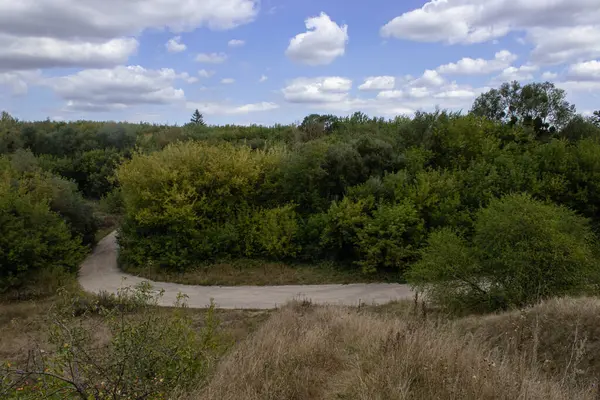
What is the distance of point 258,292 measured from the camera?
62.6ft

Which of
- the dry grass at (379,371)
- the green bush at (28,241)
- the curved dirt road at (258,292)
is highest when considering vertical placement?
the dry grass at (379,371)

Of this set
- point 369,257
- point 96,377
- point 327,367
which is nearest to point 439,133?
point 369,257

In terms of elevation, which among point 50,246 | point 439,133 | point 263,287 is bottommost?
point 263,287

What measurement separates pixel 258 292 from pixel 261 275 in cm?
183

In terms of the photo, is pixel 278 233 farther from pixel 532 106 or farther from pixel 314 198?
pixel 532 106

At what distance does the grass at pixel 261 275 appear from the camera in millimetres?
20406

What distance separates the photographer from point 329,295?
18.4 metres

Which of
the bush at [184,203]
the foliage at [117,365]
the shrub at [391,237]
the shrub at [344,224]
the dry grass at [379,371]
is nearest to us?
the foliage at [117,365]

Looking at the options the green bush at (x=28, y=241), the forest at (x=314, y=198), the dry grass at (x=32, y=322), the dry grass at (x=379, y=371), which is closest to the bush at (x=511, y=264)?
the forest at (x=314, y=198)

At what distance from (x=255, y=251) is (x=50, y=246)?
8970mm

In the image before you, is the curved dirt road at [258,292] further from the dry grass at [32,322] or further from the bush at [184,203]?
the bush at [184,203]

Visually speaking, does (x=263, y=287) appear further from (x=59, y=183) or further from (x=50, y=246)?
(x=59, y=183)

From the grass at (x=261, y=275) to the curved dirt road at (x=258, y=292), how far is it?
1.34ft

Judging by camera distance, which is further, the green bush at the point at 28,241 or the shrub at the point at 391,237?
the shrub at the point at 391,237
